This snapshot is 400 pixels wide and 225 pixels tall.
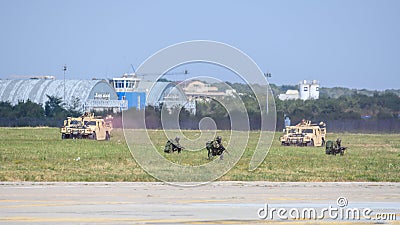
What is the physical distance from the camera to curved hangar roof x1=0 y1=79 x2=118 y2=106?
108m

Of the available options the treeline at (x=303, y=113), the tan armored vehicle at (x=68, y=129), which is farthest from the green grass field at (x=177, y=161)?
the treeline at (x=303, y=113)

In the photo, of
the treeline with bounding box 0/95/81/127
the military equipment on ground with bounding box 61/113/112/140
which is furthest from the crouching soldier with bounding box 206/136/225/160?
the treeline with bounding box 0/95/81/127

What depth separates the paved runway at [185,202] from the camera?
607 inches

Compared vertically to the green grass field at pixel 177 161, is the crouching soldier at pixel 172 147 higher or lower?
higher

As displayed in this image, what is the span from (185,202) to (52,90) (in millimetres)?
95613

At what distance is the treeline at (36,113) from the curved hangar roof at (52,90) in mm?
2450

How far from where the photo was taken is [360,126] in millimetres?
86375

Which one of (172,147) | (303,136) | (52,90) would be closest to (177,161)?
(172,147)

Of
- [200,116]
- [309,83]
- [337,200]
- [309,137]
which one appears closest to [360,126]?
[200,116]

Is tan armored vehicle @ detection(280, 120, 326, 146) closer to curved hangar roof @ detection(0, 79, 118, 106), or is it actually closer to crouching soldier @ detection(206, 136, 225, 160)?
crouching soldier @ detection(206, 136, 225, 160)

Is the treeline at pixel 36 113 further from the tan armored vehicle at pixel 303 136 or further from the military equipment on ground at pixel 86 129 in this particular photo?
the tan armored vehicle at pixel 303 136

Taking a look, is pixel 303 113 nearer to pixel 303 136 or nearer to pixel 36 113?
pixel 36 113

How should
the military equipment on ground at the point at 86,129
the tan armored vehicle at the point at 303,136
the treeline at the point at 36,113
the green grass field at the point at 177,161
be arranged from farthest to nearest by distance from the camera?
the treeline at the point at 36,113
the military equipment on ground at the point at 86,129
the tan armored vehicle at the point at 303,136
the green grass field at the point at 177,161

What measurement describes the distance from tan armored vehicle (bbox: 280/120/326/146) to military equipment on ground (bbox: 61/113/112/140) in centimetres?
1377
